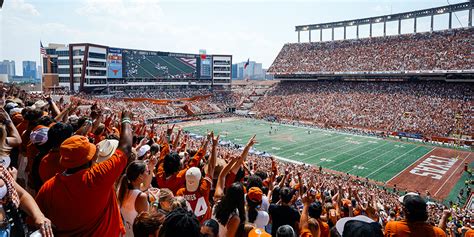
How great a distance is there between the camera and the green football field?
26.3 m

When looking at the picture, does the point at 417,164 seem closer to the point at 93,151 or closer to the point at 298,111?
the point at 298,111

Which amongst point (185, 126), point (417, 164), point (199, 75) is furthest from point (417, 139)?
point (199, 75)

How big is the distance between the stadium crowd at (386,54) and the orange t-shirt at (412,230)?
48.8m

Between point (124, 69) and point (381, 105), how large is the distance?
4310cm

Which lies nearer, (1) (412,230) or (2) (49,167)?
A: (1) (412,230)

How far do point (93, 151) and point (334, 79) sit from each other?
188 feet

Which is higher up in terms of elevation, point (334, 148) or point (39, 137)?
point (39, 137)

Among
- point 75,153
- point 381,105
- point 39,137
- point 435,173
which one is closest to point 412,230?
point 75,153

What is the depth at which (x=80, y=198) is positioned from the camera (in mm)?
2773

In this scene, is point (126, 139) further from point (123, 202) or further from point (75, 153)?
point (123, 202)

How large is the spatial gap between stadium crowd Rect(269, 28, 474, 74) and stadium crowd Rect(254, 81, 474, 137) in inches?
110

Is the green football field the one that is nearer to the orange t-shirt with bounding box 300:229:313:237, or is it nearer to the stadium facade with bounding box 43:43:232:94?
the stadium facade with bounding box 43:43:232:94

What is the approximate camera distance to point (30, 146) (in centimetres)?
465

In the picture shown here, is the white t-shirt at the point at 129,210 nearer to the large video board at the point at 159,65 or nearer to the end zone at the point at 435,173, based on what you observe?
the end zone at the point at 435,173
